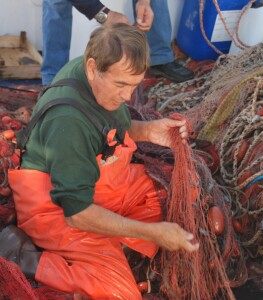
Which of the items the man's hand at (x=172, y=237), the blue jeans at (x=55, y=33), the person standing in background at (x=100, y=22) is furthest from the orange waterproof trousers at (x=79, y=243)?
the blue jeans at (x=55, y=33)

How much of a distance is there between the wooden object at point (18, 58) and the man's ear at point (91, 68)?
2635 millimetres

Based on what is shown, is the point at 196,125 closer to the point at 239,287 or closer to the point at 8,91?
the point at 239,287

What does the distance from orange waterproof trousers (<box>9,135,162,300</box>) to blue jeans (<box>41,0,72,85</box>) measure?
184cm

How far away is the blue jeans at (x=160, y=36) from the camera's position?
4.56m

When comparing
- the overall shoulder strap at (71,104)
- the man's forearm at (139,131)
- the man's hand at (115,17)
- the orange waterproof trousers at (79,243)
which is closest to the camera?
the overall shoulder strap at (71,104)

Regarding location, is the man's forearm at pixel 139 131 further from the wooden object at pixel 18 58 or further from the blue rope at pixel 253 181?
the wooden object at pixel 18 58

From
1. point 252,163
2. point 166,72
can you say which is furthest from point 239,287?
point 166,72

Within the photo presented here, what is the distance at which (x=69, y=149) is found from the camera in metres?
2.10

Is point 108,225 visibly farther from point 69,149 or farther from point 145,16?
point 145,16

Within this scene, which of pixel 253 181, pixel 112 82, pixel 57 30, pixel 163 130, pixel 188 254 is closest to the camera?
pixel 112 82

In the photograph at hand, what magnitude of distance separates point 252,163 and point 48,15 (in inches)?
91.7

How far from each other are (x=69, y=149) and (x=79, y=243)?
609 mm

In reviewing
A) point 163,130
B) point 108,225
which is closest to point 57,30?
point 163,130

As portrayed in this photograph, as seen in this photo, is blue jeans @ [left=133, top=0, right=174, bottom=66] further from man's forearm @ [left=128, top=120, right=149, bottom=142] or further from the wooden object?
man's forearm @ [left=128, top=120, right=149, bottom=142]
